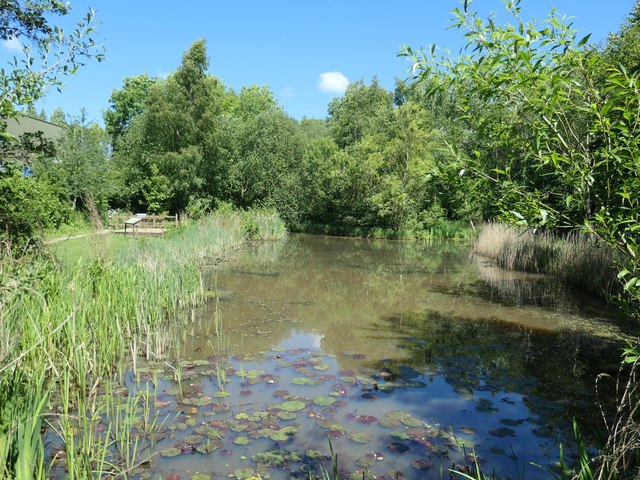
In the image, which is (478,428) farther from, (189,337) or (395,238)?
(395,238)

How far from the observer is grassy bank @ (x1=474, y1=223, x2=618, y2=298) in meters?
11.6

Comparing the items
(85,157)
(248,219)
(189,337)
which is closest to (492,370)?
(189,337)

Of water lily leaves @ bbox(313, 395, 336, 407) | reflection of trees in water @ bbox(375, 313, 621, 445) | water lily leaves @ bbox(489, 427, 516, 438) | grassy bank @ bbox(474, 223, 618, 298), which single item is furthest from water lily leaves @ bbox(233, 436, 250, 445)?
grassy bank @ bbox(474, 223, 618, 298)

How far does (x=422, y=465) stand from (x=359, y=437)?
2.17 feet

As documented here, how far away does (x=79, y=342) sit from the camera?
16.9ft

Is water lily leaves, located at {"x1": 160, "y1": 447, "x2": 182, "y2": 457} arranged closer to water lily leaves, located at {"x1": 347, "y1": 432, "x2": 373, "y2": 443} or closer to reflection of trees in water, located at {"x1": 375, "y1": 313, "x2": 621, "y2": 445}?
water lily leaves, located at {"x1": 347, "y1": 432, "x2": 373, "y2": 443}

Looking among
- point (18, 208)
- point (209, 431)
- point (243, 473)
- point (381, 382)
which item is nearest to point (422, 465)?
point (243, 473)

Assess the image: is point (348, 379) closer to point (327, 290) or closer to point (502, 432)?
point (502, 432)

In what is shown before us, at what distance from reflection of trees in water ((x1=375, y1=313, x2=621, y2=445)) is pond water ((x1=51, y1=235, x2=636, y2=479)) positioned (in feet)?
0.09

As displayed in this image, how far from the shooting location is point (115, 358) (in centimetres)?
595

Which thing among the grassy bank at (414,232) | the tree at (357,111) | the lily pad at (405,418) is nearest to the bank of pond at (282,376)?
the lily pad at (405,418)

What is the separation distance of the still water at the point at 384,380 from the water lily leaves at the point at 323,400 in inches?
0.9

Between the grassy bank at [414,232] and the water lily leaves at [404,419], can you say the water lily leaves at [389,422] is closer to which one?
the water lily leaves at [404,419]

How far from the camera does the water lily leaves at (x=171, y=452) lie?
396 cm
